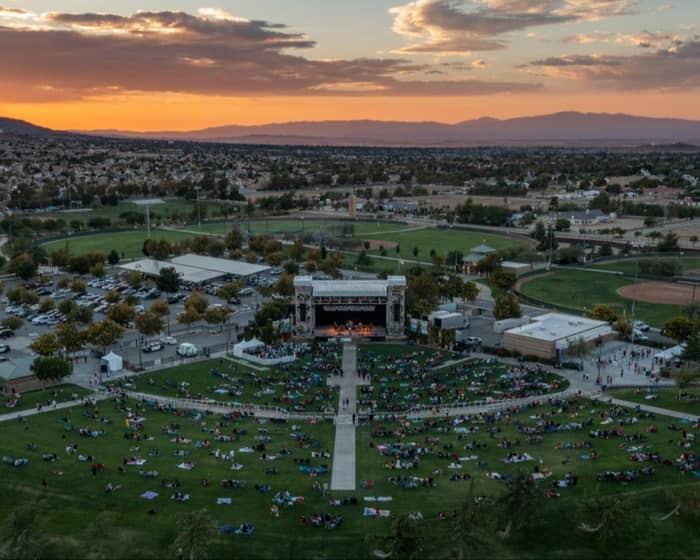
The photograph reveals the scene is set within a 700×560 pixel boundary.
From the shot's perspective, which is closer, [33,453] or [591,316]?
[33,453]

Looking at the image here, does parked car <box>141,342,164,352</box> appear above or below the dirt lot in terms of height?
below

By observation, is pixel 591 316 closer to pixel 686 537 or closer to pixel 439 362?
pixel 439 362

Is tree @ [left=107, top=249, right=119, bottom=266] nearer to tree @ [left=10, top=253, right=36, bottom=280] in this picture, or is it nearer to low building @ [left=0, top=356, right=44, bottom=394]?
tree @ [left=10, top=253, right=36, bottom=280]

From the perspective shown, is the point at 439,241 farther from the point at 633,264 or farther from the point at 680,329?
the point at 680,329

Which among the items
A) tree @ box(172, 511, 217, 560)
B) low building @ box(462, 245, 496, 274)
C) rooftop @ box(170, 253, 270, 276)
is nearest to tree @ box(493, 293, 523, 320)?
low building @ box(462, 245, 496, 274)

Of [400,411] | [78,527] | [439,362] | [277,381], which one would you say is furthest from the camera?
[439,362]

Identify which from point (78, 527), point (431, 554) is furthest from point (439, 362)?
point (78, 527)

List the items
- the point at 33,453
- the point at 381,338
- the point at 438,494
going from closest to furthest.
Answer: the point at 438,494
the point at 33,453
the point at 381,338
